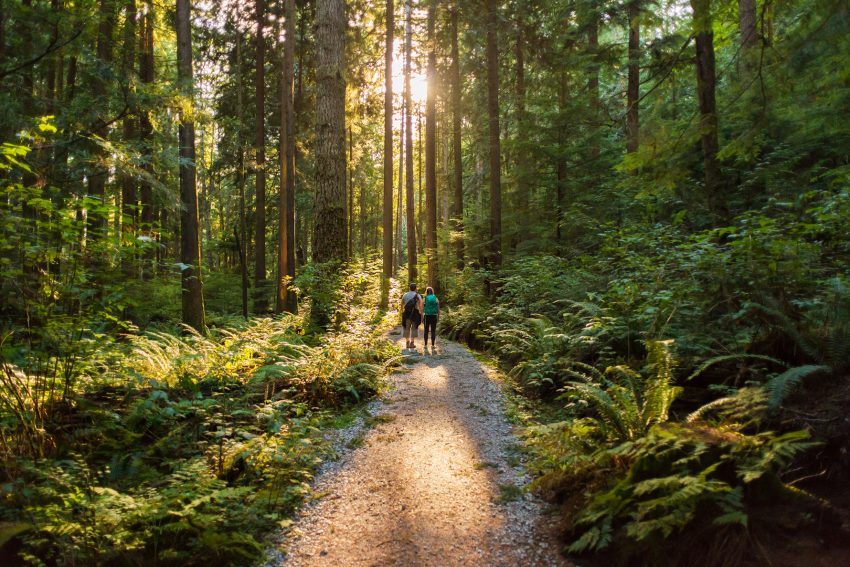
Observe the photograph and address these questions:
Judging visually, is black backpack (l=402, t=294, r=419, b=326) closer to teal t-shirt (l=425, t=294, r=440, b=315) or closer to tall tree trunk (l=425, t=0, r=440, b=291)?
teal t-shirt (l=425, t=294, r=440, b=315)

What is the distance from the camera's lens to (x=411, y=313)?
1223 cm

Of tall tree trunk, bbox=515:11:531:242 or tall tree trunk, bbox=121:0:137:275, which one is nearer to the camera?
tall tree trunk, bbox=121:0:137:275

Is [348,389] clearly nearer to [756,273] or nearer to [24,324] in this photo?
[24,324]

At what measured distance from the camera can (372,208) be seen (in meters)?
44.8

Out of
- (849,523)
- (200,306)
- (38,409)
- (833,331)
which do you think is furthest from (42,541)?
(200,306)

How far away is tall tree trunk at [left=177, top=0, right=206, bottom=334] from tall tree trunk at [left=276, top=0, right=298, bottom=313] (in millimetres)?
3187

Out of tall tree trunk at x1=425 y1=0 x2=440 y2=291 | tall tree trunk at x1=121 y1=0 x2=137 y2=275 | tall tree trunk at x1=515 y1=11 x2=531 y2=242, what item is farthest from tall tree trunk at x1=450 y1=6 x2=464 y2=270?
tall tree trunk at x1=121 y1=0 x2=137 y2=275

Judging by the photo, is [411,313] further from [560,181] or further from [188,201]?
[560,181]

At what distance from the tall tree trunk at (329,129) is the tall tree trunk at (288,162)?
4.67 metres

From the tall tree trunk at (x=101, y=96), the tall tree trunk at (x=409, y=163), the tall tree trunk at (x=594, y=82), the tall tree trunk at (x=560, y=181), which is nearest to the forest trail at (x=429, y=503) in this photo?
the tall tree trunk at (x=101, y=96)

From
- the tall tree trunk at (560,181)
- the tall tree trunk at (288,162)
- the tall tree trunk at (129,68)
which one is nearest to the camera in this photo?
the tall tree trunk at (129,68)

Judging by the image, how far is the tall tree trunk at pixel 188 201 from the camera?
11733mm

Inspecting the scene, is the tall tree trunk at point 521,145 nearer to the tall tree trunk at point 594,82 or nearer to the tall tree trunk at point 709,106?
the tall tree trunk at point 594,82

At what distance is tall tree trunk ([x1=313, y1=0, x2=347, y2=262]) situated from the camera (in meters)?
10.6
